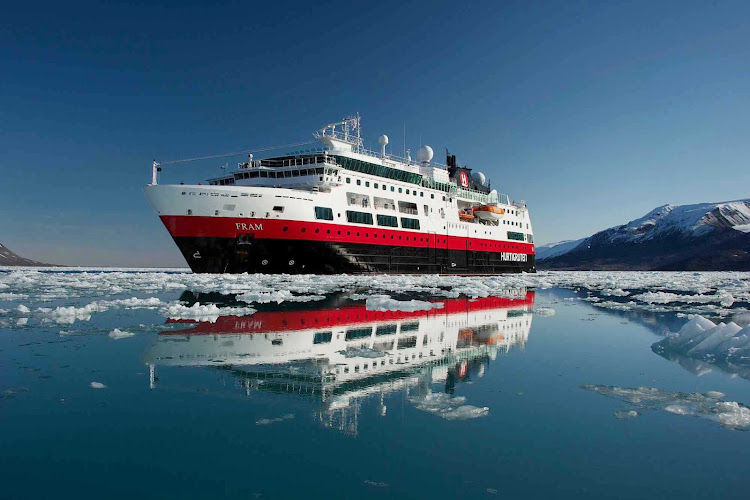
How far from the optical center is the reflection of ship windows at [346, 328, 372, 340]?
9.43 meters

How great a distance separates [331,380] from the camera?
19.9 ft

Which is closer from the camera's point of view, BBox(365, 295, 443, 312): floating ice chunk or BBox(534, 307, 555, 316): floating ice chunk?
BBox(365, 295, 443, 312): floating ice chunk

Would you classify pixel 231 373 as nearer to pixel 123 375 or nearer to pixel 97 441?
pixel 123 375

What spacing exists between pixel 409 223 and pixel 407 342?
3123cm

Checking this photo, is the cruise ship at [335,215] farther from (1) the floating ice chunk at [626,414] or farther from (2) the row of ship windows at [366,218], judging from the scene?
(1) the floating ice chunk at [626,414]

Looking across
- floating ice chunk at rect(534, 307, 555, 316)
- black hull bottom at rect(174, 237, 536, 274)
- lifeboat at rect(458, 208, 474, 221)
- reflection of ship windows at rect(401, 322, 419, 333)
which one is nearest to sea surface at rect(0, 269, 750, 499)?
reflection of ship windows at rect(401, 322, 419, 333)

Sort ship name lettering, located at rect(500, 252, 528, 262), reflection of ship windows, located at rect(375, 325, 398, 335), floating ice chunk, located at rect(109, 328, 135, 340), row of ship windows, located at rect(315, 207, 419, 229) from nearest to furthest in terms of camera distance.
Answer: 1. floating ice chunk, located at rect(109, 328, 135, 340)
2. reflection of ship windows, located at rect(375, 325, 398, 335)
3. row of ship windows, located at rect(315, 207, 419, 229)
4. ship name lettering, located at rect(500, 252, 528, 262)

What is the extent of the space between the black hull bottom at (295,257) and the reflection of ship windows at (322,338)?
21314 millimetres

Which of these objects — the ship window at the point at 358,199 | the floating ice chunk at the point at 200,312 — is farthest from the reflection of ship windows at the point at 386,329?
the ship window at the point at 358,199

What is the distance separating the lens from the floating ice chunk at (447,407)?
15.9 feet

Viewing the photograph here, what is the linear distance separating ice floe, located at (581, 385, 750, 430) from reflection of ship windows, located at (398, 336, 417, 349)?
3.33 metres

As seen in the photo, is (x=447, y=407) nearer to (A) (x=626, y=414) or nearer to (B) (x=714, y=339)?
(A) (x=626, y=414)

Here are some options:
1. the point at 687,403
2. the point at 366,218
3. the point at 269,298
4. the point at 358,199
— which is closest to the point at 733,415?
the point at 687,403

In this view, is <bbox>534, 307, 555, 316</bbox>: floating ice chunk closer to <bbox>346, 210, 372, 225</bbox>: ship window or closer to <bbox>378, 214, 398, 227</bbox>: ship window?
<bbox>346, 210, 372, 225</bbox>: ship window
